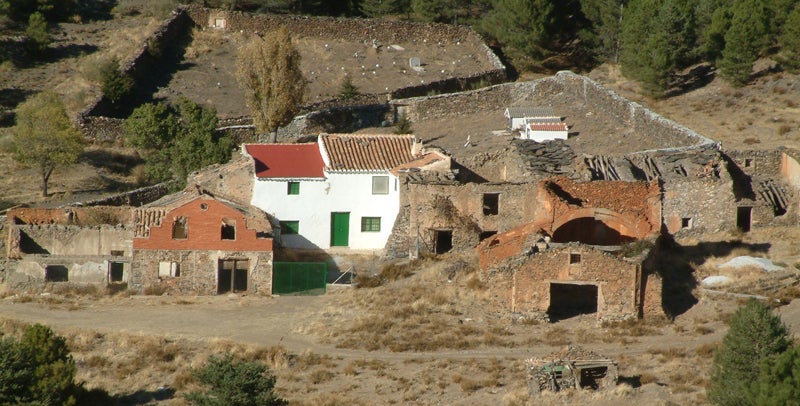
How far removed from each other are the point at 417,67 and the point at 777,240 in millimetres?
34343

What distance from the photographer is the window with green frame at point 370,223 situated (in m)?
58.5

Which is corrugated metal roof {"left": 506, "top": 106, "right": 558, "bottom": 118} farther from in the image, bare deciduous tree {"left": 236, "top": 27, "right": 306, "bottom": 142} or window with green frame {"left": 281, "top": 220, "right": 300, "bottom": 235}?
window with green frame {"left": 281, "top": 220, "right": 300, "bottom": 235}

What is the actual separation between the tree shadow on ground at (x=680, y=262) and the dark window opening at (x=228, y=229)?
1504cm

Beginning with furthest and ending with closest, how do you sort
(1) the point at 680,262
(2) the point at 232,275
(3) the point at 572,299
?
(2) the point at 232,275
(1) the point at 680,262
(3) the point at 572,299

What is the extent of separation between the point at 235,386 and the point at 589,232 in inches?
682

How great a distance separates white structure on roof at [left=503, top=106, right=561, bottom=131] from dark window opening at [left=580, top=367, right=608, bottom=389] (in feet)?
93.2

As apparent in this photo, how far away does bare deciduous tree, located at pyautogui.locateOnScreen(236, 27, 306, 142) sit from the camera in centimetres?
6931

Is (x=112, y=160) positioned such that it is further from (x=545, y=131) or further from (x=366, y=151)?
(x=545, y=131)

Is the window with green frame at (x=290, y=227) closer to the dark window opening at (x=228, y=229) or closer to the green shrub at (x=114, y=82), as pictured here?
the dark window opening at (x=228, y=229)

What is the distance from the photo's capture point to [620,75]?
79312 mm

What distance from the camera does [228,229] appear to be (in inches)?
2157

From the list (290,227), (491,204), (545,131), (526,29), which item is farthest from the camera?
(526,29)

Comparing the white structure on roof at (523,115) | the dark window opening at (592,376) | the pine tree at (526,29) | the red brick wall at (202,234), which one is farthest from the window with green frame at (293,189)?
the pine tree at (526,29)

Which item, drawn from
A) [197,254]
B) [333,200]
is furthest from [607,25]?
[197,254]
